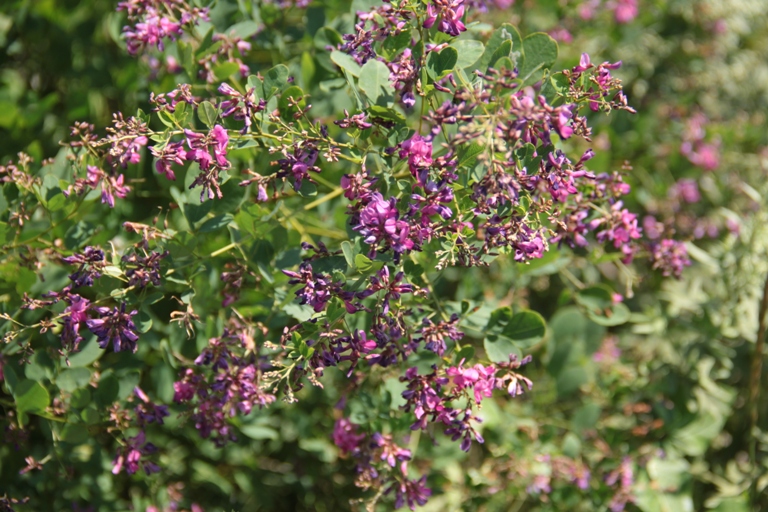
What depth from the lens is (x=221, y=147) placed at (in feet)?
3.89

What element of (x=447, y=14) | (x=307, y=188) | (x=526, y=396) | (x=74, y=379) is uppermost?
(x=447, y=14)

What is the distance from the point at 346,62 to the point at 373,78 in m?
0.10

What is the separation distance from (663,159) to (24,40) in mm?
2224

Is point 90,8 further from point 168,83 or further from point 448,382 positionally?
point 448,382

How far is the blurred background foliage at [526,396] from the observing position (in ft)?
5.68

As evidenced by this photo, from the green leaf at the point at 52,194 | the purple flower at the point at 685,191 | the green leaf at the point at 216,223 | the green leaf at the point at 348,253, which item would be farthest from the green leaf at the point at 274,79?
the purple flower at the point at 685,191

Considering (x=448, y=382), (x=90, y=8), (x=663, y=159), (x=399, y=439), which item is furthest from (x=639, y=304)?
(x=90, y=8)

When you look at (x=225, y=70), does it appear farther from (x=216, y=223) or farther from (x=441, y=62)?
(x=441, y=62)

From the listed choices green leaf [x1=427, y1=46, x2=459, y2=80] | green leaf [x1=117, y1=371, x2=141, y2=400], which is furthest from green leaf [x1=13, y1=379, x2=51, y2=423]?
green leaf [x1=427, y1=46, x2=459, y2=80]

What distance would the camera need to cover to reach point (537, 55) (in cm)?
135

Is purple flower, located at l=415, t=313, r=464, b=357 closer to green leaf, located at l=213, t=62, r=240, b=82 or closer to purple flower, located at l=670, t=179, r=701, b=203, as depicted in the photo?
green leaf, located at l=213, t=62, r=240, b=82

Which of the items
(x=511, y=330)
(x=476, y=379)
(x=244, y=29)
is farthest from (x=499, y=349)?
(x=244, y=29)

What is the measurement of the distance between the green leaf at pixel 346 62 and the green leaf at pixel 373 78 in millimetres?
60

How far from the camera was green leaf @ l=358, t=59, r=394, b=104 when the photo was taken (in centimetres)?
127
